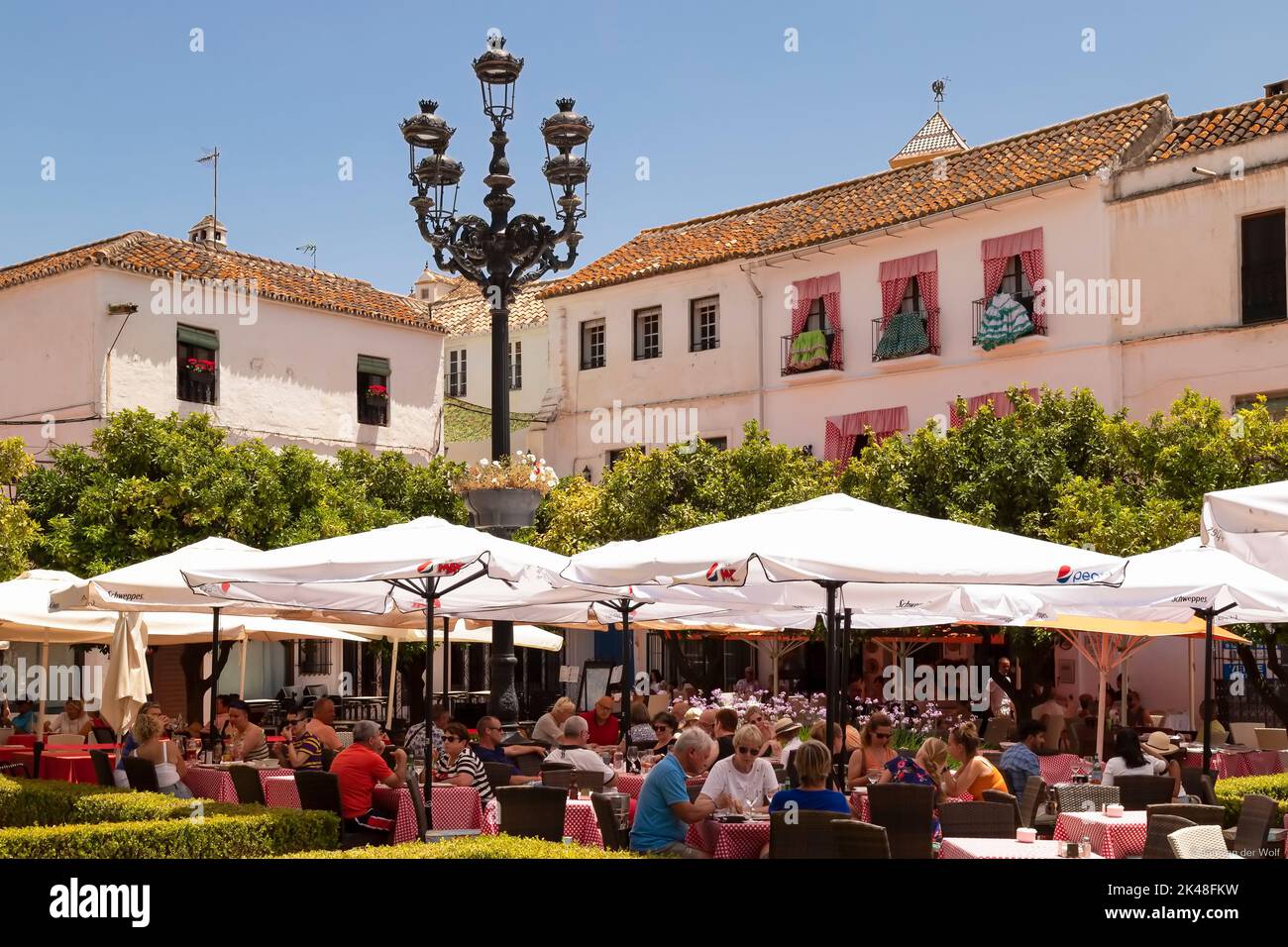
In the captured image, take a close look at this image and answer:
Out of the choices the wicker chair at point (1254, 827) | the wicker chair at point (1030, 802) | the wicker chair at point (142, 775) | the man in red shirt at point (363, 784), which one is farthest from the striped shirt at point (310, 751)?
the wicker chair at point (1254, 827)

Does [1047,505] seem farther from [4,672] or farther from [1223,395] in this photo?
[4,672]

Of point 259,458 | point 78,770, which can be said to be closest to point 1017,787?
point 78,770

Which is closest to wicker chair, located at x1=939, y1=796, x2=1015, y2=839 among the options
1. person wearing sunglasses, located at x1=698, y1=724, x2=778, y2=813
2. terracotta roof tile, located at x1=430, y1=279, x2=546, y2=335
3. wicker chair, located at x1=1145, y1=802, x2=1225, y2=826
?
wicker chair, located at x1=1145, y1=802, x2=1225, y2=826

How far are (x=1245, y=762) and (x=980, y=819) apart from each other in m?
8.05

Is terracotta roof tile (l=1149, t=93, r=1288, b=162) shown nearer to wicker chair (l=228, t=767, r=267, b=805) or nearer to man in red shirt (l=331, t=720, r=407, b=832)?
A: man in red shirt (l=331, t=720, r=407, b=832)

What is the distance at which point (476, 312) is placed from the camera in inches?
1726

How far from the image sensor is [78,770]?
16047 mm

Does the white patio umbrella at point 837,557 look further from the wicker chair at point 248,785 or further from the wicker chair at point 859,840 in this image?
the wicker chair at point 248,785

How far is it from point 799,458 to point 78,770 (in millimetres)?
14013

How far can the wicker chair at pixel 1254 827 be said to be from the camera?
8.97 m

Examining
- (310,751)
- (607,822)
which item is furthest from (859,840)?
(310,751)

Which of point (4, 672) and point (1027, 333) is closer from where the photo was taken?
point (1027, 333)

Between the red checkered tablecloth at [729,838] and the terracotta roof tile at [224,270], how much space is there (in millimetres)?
24676
